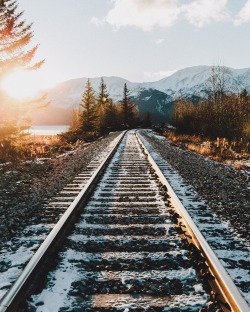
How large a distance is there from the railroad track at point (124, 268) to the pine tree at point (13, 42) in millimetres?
13195

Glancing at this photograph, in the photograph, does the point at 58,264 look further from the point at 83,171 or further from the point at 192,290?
the point at 83,171

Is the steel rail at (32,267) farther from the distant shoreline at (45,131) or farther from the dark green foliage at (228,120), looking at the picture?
the dark green foliage at (228,120)

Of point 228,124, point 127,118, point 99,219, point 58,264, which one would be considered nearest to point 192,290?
point 58,264

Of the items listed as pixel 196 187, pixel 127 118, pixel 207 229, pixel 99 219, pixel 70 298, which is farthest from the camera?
pixel 127 118

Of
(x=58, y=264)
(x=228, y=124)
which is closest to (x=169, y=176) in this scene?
(x=58, y=264)

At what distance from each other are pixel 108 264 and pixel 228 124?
27599 mm

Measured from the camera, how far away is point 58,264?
10.8ft

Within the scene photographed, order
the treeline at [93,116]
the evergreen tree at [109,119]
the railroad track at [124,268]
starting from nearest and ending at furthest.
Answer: the railroad track at [124,268] → the treeline at [93,116] → the evergreen tree at [109,119]

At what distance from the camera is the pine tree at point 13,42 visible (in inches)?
622

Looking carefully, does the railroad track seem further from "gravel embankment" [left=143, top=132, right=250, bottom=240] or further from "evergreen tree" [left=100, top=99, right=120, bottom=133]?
"evergreen tree" [left=100, top=99, right=120, bottom=133]

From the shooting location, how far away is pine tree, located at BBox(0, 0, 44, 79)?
15807 mm

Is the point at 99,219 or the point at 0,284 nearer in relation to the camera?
the point at 0,284

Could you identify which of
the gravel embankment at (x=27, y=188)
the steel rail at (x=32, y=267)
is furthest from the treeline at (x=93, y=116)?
the steel rail at (x=32, y=267)

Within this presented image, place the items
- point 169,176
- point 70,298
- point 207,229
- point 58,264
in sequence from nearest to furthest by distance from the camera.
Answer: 1. point 70,298
2. point 58,264
3. point 207,229
4. point 169,176
